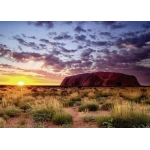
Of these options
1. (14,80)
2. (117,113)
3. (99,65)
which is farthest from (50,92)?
(117,113)

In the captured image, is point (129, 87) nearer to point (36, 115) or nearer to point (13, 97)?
point (36, 115)

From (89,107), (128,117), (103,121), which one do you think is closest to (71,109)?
(89,107)

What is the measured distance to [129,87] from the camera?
23.0 feet

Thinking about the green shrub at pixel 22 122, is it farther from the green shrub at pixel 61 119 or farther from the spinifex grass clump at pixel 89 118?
the spinifex grass clump at pixel 89 118

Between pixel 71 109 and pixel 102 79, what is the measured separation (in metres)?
1.05

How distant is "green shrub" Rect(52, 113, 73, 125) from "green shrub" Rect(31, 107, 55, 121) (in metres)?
0.23

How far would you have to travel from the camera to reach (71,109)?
671cm

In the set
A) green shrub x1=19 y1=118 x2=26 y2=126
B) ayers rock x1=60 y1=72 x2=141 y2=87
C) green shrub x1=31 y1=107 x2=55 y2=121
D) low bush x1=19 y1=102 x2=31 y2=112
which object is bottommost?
green shrub x1=19 y1=118 x2=26 y2=126

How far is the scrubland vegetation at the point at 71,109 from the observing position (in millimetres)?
5547

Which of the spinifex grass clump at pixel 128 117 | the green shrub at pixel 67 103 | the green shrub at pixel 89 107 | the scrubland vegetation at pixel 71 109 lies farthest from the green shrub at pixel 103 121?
the green shrub at pixel 67 103

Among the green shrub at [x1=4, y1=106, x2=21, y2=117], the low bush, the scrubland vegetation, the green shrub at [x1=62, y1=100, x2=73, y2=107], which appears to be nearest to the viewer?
the scrubland vegetation

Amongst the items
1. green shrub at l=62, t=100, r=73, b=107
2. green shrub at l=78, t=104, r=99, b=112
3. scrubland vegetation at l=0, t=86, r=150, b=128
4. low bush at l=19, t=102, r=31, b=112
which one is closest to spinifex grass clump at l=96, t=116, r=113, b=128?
scrubland vegetation at l=0, t=86, r=150, b=128

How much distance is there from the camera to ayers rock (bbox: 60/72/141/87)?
6520mm

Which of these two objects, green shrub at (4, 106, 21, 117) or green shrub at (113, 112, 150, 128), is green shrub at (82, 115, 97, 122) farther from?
green shrub at (4, 106, 21, 117)
